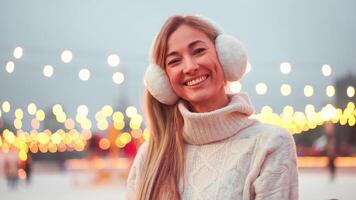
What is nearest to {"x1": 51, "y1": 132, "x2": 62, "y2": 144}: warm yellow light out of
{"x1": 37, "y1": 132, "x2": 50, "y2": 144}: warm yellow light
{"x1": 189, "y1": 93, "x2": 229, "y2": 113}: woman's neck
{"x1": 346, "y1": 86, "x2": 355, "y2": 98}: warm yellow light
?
{"x1": 37, "y1": 132, "x2": 50, "y2": 144}: warm yellow light

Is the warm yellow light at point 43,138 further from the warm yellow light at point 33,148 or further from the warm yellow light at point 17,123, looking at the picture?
the warm yellow light at point 17,123

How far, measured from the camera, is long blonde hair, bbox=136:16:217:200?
1.00 m

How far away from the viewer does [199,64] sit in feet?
3.15

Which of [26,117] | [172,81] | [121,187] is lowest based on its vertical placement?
[121,187]

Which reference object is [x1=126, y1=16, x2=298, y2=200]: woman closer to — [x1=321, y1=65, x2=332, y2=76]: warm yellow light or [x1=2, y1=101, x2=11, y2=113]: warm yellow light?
[x1=2, y1=101, x2=11, y2=113]: warm yellow light

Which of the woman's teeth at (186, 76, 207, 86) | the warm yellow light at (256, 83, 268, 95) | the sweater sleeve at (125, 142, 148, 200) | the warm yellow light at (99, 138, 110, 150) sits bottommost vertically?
the warm yellow light at (99, 138, 110, 150)

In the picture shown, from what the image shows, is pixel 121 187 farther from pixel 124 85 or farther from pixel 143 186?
pixel 143 186

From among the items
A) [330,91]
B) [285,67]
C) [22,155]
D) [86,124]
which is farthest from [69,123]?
[330,91]

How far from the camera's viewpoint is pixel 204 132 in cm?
100

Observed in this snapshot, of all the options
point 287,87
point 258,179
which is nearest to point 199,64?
point 258,179

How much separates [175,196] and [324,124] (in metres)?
4.29

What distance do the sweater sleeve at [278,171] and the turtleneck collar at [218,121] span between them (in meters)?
0.06

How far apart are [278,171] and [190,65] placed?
19cm

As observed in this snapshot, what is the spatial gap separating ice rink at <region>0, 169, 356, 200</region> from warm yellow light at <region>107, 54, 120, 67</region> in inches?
32.7
